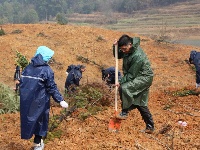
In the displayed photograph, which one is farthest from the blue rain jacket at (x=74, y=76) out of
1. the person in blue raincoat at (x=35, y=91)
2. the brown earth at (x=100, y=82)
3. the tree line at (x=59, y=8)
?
the tree line at (x=59, y=8)

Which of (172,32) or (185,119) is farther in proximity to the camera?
(172,32)

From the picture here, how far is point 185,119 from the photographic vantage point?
19.8 ft

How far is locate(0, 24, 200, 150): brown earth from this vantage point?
4801 mm

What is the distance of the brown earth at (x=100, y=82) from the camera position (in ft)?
15.8

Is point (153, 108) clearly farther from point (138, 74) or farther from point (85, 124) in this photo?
point (138, 74)

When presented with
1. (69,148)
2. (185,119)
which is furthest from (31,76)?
(185,119)

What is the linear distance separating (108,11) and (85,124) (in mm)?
86525

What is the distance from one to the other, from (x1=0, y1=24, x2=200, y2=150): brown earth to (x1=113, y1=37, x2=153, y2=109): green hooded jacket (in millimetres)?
579

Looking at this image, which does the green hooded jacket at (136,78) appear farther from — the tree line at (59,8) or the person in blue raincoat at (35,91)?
the tree line at (59,8)

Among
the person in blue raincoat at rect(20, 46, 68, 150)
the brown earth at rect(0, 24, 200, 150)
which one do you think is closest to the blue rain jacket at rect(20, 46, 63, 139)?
the person in blue raincoat at rect(20, 46, 68, 150)

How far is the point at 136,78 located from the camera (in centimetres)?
484

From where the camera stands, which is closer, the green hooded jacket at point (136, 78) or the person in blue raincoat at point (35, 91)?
the person in blue raincoat at point (35, 91)

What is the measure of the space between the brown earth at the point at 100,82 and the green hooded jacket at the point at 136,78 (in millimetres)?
579

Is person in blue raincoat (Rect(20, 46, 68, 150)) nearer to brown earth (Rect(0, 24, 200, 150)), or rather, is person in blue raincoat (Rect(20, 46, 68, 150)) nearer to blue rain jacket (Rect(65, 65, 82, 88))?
brown earth (Rect(0, 24, 200, 150))
